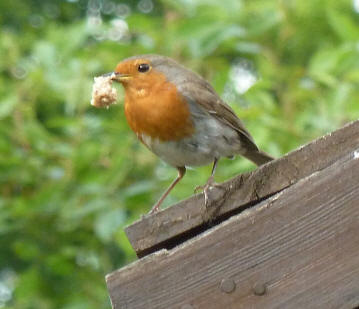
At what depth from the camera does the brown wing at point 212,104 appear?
394cm

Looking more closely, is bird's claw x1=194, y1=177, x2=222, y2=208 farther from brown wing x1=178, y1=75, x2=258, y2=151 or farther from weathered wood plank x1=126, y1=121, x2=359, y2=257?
brown wing x1=178, y1=75, x2=258, y2=151

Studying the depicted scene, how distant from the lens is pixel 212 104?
400 cm

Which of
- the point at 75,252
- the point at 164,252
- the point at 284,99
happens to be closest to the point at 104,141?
the point at 75,252

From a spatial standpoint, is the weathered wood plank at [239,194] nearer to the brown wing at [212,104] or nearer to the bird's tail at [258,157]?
the brown wing at [212,104]

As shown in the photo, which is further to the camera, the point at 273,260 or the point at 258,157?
the point at 258,157

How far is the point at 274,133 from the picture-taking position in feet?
14.3

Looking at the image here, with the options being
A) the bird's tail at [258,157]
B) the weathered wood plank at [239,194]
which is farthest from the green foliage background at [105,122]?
the weathered wood plank at [239,194]

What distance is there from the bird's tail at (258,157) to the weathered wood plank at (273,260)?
1.59 m

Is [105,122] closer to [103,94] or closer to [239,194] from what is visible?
[103,94]

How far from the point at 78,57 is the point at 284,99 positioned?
115 cm

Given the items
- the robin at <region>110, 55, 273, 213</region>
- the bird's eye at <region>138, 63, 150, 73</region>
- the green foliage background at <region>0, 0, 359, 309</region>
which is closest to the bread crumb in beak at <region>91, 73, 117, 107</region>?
the robin at <region>110, 55, 273, 213</region>

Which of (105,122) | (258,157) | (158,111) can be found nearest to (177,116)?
(158,111)

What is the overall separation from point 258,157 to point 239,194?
1564mm

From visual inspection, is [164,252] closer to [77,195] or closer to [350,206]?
[350,206]
